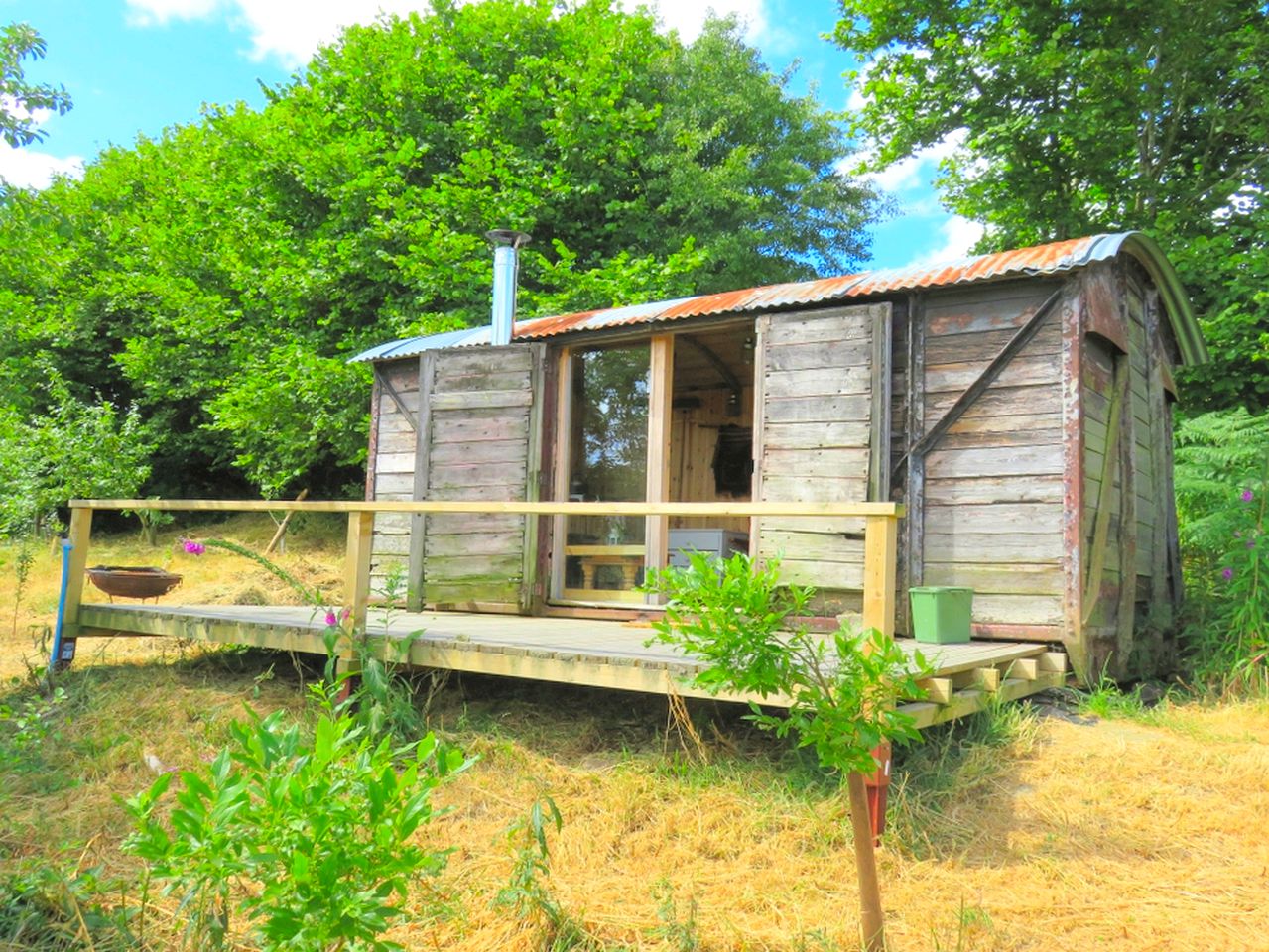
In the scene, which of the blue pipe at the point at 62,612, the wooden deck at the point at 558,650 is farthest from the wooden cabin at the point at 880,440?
the blue pipe at the point at 62,612

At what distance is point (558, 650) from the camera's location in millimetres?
4352

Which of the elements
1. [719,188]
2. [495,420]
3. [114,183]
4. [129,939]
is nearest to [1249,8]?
[719,188]

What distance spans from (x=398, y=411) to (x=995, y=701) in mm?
5412

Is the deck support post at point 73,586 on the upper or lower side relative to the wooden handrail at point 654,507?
lower

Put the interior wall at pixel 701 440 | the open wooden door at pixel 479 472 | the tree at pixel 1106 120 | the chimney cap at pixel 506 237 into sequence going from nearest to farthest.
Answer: the open wooden door at pixel 479 472 → the chimney cap at pixel 506 237 → the interior wall at pixel 701 440 → the tree at pixel 1106 120

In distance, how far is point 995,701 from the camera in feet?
14.1

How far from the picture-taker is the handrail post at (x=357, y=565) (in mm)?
4773

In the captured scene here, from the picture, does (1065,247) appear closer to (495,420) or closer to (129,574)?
(495,420)

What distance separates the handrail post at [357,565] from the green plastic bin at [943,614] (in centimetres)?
292

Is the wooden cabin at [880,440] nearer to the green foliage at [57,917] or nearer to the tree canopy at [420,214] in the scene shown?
the green foliage at [57,917]

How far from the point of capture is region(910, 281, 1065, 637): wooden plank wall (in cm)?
527

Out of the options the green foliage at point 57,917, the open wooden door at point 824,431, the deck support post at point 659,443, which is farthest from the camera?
the deck support post at point 659,443

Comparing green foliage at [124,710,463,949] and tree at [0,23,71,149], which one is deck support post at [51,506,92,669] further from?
green foliage at [124,710,463,949]

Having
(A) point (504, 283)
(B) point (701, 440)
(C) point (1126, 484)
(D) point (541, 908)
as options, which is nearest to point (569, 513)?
(D) point (541, 908)
